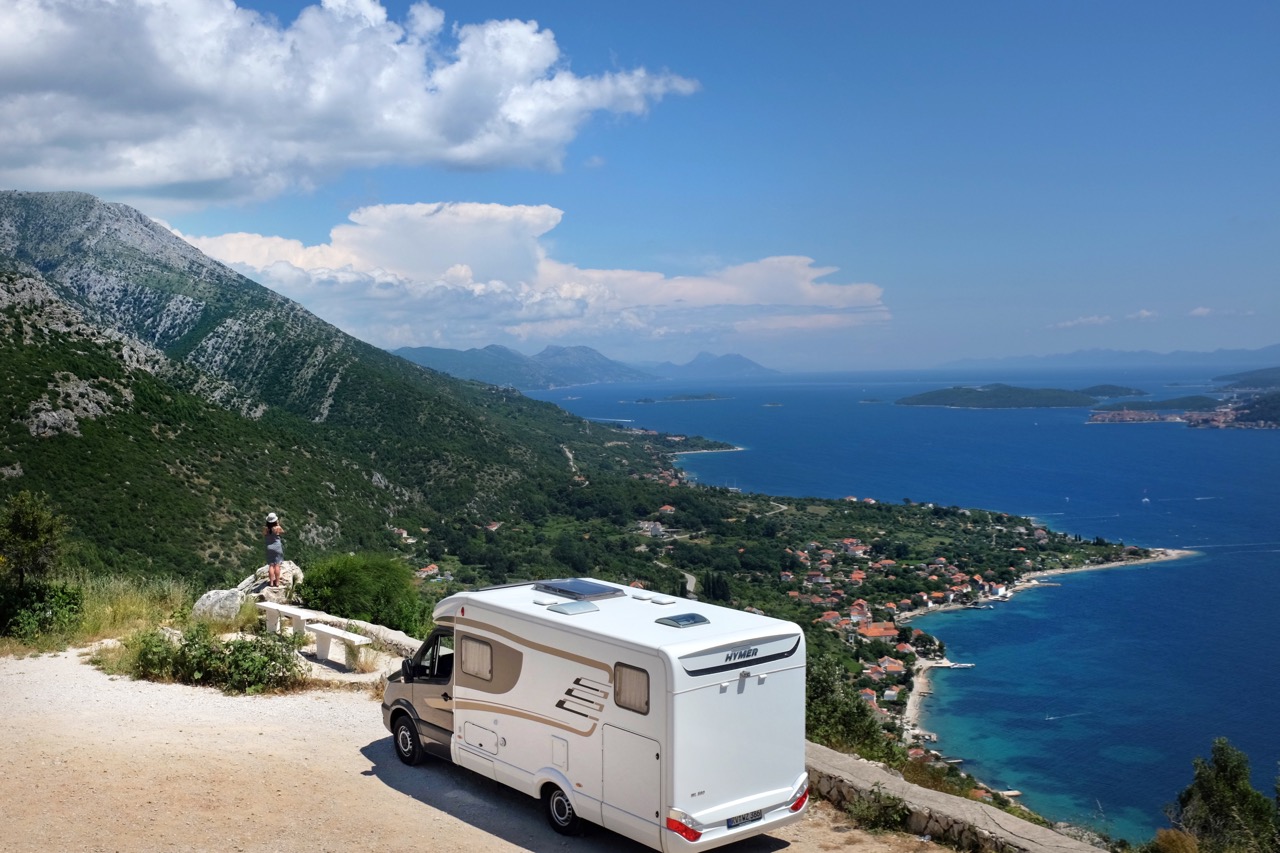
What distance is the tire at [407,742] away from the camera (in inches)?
355

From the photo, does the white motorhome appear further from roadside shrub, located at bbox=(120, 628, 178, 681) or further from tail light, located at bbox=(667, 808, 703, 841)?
roadside shrub, located at bbox=(120, 628, 178, 681)

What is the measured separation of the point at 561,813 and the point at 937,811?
3152 mm

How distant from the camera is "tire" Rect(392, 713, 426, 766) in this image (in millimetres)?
9016

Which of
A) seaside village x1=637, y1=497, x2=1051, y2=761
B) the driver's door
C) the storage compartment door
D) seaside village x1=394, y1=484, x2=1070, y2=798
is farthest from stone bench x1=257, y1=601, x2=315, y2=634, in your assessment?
seaside village x1=637, y1=497, x2=1051, y2=761

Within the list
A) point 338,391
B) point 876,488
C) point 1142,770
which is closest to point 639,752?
point 1142,770

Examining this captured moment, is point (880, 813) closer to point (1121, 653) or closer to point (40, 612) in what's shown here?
point (40, 612)

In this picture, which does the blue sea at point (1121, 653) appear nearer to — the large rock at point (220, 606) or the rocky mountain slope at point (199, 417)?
the large rock at point (220, 606)

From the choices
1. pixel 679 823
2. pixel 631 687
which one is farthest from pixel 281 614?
pixel 679 823

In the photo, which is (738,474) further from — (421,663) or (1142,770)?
(421,663)

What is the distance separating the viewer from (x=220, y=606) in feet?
48.7

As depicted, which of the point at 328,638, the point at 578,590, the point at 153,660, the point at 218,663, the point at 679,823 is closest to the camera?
the point at 679,823

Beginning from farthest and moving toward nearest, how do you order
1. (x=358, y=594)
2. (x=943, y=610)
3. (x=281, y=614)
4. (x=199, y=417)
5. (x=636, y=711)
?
(x=943, y=610)
(x=199, y=417)
(x=358, y=594)
(x=281, y=614)
(x=636, y=711)

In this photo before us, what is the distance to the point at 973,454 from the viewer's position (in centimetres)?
17925

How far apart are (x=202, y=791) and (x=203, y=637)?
4.43m
